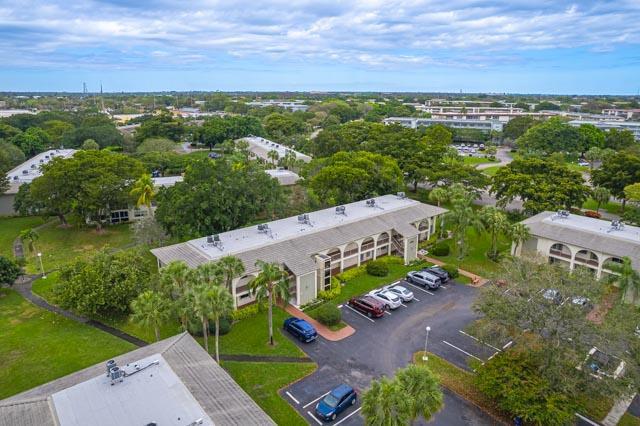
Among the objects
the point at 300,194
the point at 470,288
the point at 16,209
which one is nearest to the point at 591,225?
the point at 470,288

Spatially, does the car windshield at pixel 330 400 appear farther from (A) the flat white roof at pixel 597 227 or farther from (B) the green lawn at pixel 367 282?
(A) the flat white roof at pixel 597 227

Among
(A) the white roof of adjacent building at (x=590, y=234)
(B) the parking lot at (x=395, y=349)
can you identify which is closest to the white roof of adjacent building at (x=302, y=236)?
(B) the parking lot at (x=395, y=349)

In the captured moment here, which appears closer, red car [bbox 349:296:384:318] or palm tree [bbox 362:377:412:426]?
palm tree [bbox 362:377:412:426]

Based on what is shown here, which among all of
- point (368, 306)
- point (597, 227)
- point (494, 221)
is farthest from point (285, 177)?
point (597, 227)

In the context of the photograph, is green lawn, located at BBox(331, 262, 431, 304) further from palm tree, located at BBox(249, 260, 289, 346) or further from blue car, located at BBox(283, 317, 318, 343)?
palm tree, located at BBox(249, 260, 289, 346)

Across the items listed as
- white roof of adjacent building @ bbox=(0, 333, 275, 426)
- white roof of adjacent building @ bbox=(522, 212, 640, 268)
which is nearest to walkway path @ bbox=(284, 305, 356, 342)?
white roof of adjacent building @ bbox=(0, 333, 275, 426)

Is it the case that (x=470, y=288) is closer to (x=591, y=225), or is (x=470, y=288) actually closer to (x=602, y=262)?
(x=602, y=262)
